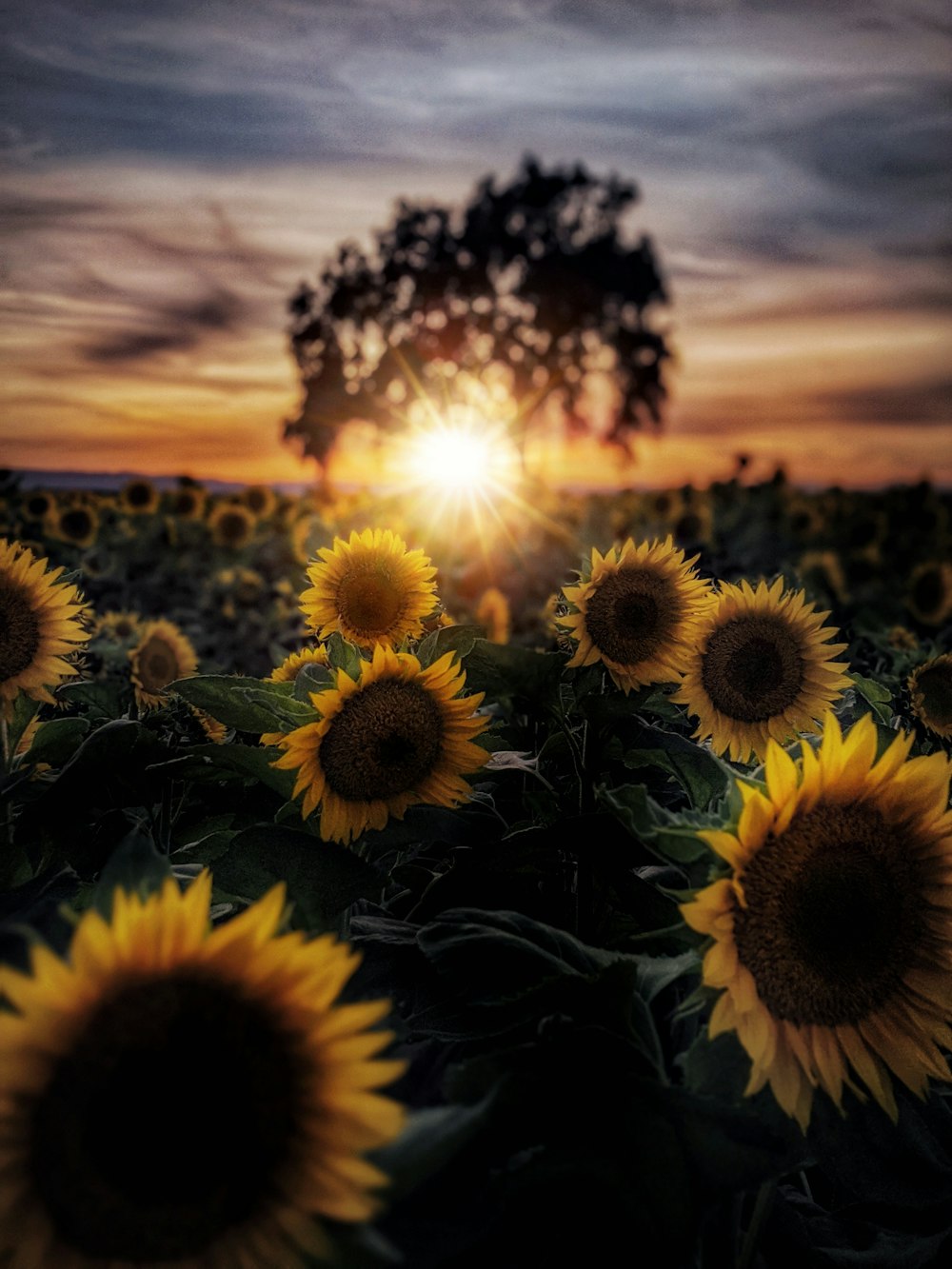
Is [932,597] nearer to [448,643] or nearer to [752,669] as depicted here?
[752,669]

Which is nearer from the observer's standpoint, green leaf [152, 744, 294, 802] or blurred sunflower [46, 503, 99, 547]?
green leaf [152, 744, 294, 802]

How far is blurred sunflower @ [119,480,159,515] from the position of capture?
47.4 feet

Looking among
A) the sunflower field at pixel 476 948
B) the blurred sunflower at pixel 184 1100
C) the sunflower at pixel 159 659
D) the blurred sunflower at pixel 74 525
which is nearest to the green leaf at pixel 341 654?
the sunflower field at pixel 476 948

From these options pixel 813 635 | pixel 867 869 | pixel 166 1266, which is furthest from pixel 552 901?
pixel 166 1266

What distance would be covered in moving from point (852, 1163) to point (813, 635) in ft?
3.77

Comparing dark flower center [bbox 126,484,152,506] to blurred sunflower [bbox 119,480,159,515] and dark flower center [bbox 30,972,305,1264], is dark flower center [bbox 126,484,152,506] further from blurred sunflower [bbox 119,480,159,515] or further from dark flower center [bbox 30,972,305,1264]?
dark flower center [bbox 30,972,305,1264]

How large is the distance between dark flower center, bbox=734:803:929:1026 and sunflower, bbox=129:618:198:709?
3051 mm

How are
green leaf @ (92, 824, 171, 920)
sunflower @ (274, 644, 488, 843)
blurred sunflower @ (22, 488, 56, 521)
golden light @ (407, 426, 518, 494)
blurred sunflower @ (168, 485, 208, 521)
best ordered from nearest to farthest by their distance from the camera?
1. green leaf @ (92, 824, 171, 920)
2. sunflower @ (274, 644, 488, 843)
3. blurred sunflower @ (22, 488, 56, 521)
4. blurred sunflower @ (168, 485, 208, 521)
5. golden light @ (407, 426, 518, 494)

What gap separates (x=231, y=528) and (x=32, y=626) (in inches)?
464

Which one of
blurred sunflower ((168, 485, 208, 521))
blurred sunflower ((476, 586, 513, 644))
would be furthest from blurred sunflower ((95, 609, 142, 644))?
blurred sunflower ((168, 485, 208, 521))

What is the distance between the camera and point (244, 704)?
5.91ft

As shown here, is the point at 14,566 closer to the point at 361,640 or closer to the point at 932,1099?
the point at 361,640

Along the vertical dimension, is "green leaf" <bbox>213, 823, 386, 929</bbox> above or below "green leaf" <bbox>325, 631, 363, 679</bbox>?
below

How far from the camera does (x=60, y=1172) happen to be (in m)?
0.89
